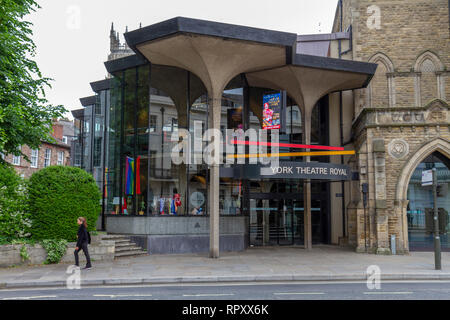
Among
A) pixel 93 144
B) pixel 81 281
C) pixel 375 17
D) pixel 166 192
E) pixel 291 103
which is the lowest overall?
pixel 81 281

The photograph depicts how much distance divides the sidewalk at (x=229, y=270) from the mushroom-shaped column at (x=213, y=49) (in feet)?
7.35

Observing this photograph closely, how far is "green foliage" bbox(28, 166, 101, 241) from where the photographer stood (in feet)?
47.7

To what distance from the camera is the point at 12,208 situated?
14250 mm

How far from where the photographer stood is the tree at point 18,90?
14.2 meters

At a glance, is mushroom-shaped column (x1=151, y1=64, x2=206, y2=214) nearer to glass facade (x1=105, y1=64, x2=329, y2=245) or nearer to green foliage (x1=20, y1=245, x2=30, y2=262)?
glass facade (x1=105, y1=64, x2=329, y2=245)

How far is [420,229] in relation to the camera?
843 inches

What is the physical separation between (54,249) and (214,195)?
20.1 ft

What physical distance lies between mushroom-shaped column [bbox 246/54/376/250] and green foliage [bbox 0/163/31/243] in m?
11.3

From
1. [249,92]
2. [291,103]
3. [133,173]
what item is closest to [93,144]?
[133,173]

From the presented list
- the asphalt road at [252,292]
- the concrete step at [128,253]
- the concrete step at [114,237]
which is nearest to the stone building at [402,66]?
the asphalt road at [252,292]

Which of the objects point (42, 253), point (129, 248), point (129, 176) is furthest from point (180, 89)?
point (42, 253)

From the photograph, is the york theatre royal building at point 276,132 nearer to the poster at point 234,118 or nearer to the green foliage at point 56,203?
the poster at point 234,118
